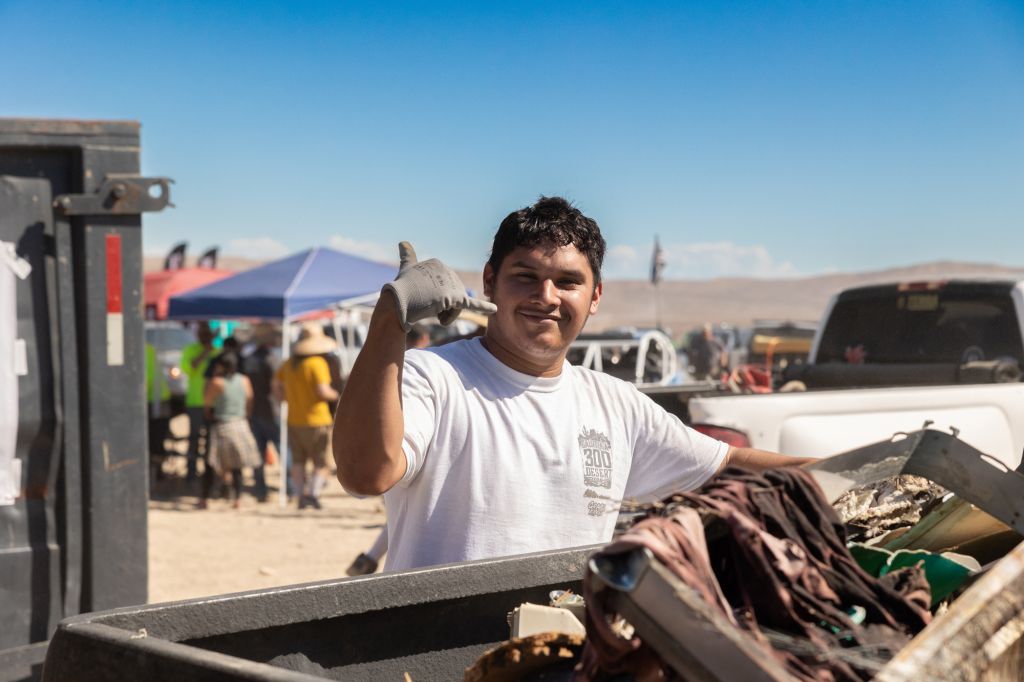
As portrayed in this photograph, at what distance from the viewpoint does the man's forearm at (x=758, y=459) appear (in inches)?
105

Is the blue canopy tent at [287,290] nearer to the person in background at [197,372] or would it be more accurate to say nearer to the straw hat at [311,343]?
the person in background at [197,372]

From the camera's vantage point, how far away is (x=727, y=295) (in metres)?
141

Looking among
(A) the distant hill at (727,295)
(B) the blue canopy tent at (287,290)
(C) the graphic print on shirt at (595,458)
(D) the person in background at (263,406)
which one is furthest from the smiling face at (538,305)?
(A) the distant hill at (727,295)

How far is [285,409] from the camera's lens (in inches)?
481

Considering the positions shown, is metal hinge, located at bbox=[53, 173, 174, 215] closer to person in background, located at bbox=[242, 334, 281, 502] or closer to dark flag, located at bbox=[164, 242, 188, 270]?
person in background, located at bbox=[242, 334, 281, 502]

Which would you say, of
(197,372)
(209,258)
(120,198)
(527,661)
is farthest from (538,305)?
(209,258)

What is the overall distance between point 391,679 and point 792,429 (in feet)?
9.72

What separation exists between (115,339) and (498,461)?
6.75ft

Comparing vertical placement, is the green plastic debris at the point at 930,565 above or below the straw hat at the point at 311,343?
below

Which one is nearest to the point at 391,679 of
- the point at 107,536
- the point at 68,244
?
the point at 107,536

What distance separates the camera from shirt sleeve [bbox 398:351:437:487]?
2.37 meters

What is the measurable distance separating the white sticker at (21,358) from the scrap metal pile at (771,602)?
103 inches

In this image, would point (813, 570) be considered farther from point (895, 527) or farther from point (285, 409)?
point (285, 409)

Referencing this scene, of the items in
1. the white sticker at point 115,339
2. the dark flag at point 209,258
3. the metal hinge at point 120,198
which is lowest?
the white sticker at point 115,339
